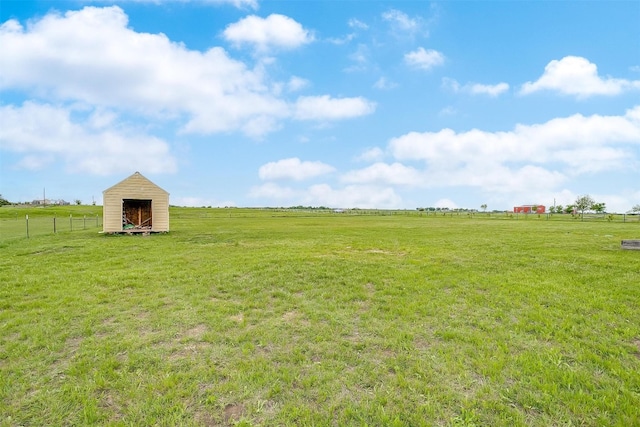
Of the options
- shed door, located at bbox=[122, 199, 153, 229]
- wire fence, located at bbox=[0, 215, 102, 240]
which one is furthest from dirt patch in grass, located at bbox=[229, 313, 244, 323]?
shed door, located at bbox=[122, 199, 153, 229]

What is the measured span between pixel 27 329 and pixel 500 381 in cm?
770

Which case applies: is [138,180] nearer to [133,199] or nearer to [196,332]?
[133,199]

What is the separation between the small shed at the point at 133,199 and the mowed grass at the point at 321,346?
36.7 ft

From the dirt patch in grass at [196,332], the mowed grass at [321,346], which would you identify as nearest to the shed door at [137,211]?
the mowed grass at [321,346]

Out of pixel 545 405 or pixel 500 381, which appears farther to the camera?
pixel 500 381

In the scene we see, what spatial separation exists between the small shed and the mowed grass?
1118cm

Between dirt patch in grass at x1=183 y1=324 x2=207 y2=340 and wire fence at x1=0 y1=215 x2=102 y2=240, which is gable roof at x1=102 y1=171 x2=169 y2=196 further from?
dirt patch in grass at x1=183 y1=324 x2=207 y2=340

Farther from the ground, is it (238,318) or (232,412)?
(238,318)

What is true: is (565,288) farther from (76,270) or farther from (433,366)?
(76,270)

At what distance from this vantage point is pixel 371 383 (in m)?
4.31

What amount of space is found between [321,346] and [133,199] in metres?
20.4

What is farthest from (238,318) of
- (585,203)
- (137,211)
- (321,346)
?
(585,203)

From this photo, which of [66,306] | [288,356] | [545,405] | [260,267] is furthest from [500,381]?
[66,306]

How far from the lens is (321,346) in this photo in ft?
17.3
